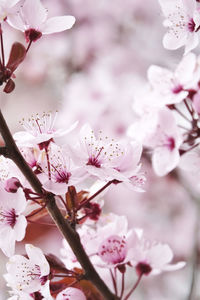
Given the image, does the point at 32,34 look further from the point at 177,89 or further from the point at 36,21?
the point at 177,89

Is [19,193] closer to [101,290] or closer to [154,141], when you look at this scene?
[101,290]

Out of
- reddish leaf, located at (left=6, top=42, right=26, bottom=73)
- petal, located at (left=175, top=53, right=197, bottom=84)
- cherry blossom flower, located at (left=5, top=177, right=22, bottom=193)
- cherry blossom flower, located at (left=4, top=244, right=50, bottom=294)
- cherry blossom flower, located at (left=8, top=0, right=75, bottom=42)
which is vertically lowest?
cherry blossom flower, located at (left=4, top=244, right=50, bottom=294)

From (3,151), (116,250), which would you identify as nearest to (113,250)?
(116,250)

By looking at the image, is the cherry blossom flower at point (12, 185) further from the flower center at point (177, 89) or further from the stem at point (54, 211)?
the flower center at point (177, 89)

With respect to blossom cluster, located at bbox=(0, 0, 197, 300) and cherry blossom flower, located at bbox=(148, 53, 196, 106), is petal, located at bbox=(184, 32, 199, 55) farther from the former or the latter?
cherry blossom flower, located at bbox=(148, 53, 196, 106)

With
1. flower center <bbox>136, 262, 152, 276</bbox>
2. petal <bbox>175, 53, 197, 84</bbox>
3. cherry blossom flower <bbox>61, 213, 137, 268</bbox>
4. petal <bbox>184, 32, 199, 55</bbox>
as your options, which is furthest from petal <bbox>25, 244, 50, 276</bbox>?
petal <bbox>175, 53, 197, 84</bbox>

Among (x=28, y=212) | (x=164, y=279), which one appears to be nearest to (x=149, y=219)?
(x=164, y=279)

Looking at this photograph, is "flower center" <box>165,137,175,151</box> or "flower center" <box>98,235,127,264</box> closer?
"flower center" <box>98,235,127,264</box>
